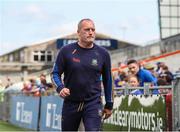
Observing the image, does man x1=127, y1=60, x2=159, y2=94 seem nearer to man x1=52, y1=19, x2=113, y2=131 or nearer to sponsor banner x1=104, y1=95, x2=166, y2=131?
sponsor banner x1=104, y1=95, x2=166, y2=131

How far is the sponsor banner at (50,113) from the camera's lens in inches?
609

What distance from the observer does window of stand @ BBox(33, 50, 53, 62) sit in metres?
92.1

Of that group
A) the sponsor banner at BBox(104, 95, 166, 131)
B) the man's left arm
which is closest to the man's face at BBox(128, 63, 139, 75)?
the sponsor banner at BBox(104, 95, 166, 131)

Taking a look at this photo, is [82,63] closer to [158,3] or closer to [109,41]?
[158,3]

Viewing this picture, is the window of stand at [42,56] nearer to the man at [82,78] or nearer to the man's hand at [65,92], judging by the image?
the man at [82,78]

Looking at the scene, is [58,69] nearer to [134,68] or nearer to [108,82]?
[108,82]

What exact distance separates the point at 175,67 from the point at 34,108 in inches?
254

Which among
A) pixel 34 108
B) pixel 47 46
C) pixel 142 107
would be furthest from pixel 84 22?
pixel 47 46

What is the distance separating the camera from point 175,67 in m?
22.7

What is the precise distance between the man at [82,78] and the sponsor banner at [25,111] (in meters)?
11.0

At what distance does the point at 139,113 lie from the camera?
37.2 feet

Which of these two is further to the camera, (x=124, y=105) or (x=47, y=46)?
(x=47, y=46)

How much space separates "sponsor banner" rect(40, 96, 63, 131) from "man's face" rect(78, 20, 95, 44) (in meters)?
7.91

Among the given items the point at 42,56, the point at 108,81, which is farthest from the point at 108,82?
the point at 42,56
